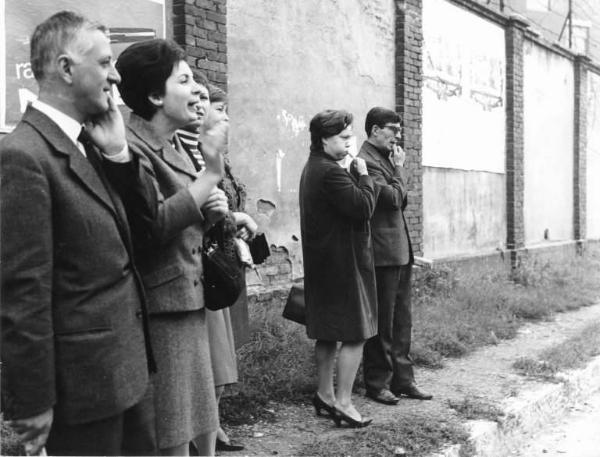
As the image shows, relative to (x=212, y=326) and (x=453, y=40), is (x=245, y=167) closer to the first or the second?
(x=212, y=326)

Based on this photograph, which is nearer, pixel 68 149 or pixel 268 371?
pixel 68 149

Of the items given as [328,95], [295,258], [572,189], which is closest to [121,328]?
[295,258]

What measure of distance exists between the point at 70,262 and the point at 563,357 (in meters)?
5.43

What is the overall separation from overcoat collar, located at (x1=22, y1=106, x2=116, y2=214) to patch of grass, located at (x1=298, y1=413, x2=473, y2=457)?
241 centimetres

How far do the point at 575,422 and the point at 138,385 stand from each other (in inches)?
170

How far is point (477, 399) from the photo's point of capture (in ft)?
17.7

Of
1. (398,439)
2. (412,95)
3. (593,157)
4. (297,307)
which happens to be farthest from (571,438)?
(593,157)

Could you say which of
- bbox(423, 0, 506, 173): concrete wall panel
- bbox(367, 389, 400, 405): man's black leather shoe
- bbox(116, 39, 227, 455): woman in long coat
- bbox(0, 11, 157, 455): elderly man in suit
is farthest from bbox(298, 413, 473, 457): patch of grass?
bbox(423, 0, 506, 173): concrete wall panel

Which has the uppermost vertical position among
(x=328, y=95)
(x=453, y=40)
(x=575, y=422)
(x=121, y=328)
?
(x=453, y=40)

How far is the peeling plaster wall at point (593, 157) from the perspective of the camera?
16.4m

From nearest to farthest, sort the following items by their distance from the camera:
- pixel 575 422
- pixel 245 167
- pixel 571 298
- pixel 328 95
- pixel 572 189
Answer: pixel 575 422, pixel 245 167, pixel 328 95, pixel 571 298, pixel 572 189

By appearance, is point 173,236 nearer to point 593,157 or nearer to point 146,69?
point 146,69

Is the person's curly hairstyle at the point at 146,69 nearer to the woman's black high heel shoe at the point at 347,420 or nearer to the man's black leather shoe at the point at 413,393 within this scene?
the woman's black high heel shoe at the point at 347,420

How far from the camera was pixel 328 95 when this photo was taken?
8016 mm
